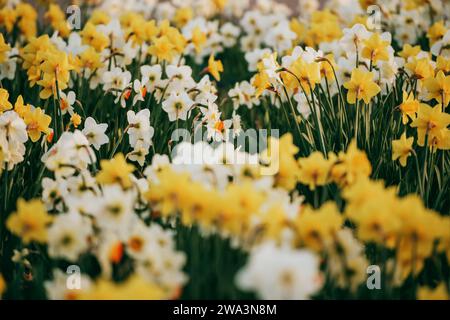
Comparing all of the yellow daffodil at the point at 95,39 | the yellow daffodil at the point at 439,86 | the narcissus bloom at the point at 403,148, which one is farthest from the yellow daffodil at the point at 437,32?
the yellow daffodil at the point at 95,39

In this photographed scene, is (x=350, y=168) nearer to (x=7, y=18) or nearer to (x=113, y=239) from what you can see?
(x=113, y=239)

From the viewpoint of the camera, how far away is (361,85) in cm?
214

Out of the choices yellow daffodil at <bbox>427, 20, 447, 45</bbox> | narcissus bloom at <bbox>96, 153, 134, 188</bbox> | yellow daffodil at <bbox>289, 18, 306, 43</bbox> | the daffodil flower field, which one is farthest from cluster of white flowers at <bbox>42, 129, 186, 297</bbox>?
yellow daffodil at <bbox>289, 18, 306, 43</bbox>

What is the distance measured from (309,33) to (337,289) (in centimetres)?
242

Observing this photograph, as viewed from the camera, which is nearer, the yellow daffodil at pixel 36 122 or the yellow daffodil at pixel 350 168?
the yellow daffodil at pixel 350 168

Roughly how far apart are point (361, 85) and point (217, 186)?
2.94 feet

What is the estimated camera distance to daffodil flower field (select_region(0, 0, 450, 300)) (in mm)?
1247

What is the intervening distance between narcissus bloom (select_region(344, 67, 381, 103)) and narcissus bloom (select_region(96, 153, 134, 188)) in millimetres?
978

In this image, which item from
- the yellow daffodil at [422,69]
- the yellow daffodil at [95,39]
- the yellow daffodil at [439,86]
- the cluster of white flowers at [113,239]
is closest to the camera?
the cluster of white flowers at [113,239]

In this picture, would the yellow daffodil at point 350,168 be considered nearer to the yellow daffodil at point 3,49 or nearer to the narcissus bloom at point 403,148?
the narcissus bloom at point 403,148

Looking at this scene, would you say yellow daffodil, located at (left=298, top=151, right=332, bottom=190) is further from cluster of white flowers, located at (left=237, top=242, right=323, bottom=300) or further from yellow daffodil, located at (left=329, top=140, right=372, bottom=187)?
cluster of white flowers, located at (left=237, top=242, right=323, bottom=300)

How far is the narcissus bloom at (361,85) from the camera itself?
84.0 inches

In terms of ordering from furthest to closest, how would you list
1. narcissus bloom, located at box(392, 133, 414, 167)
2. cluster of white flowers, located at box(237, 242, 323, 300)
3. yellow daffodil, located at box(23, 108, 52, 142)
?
yellow daffodil, located at box(23, 108, 52, 142)
narcissus bloom, located at box(392, 133, 414, 167)
cluster of white flowers, located at box(237, 242, 323, 300)
